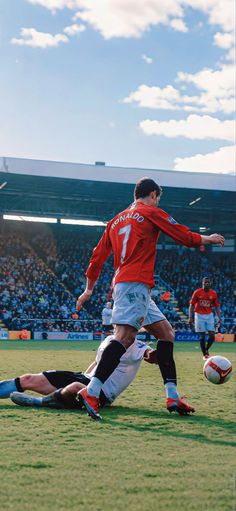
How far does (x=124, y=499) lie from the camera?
2.56 metres

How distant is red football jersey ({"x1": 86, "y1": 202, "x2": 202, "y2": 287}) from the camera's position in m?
5.01

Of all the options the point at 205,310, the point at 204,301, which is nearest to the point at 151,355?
the point at 205,310

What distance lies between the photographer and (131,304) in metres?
4.97

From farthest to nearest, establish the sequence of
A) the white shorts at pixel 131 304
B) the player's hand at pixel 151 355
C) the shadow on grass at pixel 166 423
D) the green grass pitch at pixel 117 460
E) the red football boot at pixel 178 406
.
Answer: the player's hand at pixel 151 355 < the red football boot at pixel 178 406 < the white shorts at pixel 131 304 < the shadow on grass at pixel 166 423 < the green grass pitch at pixel 117 460

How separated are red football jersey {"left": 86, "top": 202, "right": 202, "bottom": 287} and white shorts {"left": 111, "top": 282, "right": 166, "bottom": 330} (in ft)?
0.20

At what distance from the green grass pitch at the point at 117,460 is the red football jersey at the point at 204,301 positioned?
9358mm

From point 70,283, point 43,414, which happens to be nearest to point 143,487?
point 43,414

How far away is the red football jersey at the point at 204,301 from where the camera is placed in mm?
14766

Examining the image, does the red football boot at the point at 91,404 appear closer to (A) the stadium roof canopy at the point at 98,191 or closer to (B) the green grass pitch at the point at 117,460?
(B) the green grass pitch at the point at 117,460

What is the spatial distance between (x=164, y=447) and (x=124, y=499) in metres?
1.16

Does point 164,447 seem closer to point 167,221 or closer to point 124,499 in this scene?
point 124,499

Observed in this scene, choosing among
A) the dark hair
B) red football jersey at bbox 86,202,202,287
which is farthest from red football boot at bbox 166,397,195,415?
the dark hair

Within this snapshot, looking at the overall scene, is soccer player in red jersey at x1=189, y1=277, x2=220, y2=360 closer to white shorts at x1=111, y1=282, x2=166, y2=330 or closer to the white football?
the white football

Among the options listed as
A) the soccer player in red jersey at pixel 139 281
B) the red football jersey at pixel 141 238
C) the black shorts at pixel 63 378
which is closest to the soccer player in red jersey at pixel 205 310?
the soccer player in red jersey at pixel 139 281
